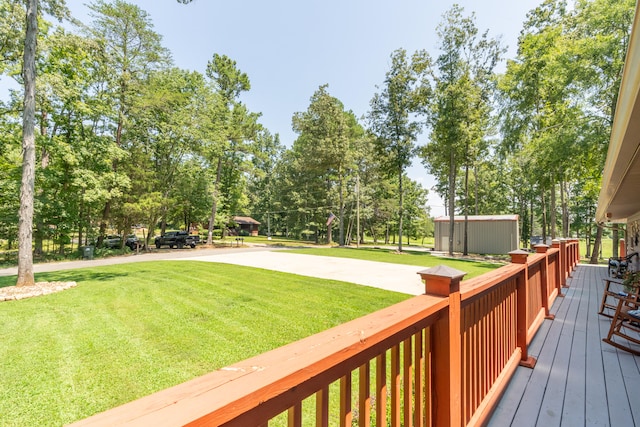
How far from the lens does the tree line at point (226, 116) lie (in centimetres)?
1067

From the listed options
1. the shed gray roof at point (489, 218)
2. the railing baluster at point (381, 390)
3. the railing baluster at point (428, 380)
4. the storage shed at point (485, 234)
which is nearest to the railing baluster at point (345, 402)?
the railing baluster at point (381, 390)

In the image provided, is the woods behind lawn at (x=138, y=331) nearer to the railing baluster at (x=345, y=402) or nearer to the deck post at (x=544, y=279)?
the deck post at (x=544, y=279)

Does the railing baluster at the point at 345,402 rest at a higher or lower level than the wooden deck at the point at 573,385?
higher

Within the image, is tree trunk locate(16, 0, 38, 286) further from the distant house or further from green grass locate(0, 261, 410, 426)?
the distant house

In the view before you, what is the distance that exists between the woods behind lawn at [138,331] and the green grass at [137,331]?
0.01 metres

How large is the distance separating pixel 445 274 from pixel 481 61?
19403 millimetres

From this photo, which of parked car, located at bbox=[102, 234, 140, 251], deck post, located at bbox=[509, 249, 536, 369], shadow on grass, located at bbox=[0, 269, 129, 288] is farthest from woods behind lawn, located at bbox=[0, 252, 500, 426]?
parked car, located at bbox=[102, 234, 140, 251]

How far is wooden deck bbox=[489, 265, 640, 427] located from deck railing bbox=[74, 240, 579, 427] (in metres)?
0.13

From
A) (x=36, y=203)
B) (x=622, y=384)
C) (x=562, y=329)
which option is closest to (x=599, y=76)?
(x=562, y=329)

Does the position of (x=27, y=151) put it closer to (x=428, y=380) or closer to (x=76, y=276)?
(x=76, y=276)

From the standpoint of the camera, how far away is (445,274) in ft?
4.58

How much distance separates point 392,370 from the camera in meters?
1.15

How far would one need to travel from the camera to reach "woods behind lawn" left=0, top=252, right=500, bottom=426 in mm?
2643

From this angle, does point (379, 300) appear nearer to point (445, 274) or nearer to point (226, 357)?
point (226, 357)
